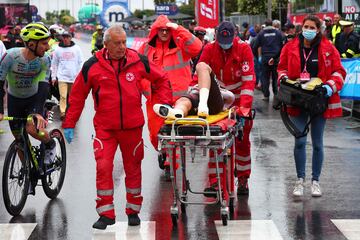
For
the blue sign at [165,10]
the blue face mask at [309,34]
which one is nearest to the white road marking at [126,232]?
the blue face mask at [309,34]

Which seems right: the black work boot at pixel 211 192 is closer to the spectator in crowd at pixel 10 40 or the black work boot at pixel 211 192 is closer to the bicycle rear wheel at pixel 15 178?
the bicycle rear wheel at pixel 15 178

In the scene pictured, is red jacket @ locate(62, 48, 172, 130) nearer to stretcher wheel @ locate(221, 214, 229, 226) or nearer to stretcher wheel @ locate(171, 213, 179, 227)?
stretcher wheel @ locate(171, 213, 179, 227)

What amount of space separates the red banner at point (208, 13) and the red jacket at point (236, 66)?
18.1 meters

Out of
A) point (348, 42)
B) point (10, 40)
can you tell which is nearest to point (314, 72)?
point (348, 42)

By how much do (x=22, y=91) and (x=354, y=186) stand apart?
3.93 meters

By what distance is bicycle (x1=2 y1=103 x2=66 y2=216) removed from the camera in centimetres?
891

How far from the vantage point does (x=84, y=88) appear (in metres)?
8.34

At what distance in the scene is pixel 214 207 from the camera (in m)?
9.28

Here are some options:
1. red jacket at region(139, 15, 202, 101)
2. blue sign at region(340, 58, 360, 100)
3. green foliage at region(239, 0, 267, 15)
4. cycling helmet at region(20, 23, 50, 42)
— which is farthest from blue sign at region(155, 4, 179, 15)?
cycling helmet at region(20, 23, 50, 42)

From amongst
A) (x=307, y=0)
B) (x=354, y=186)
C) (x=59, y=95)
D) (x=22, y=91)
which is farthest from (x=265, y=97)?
(x=307, y=0)

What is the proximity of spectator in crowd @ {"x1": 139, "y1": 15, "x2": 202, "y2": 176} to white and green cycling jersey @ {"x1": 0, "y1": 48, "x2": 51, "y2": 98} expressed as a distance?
70.2 inches

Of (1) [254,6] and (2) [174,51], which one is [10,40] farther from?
(1) [254,6]

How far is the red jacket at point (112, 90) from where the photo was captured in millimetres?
8203

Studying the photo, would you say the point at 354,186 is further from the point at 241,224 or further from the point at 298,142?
the point at 241,224
